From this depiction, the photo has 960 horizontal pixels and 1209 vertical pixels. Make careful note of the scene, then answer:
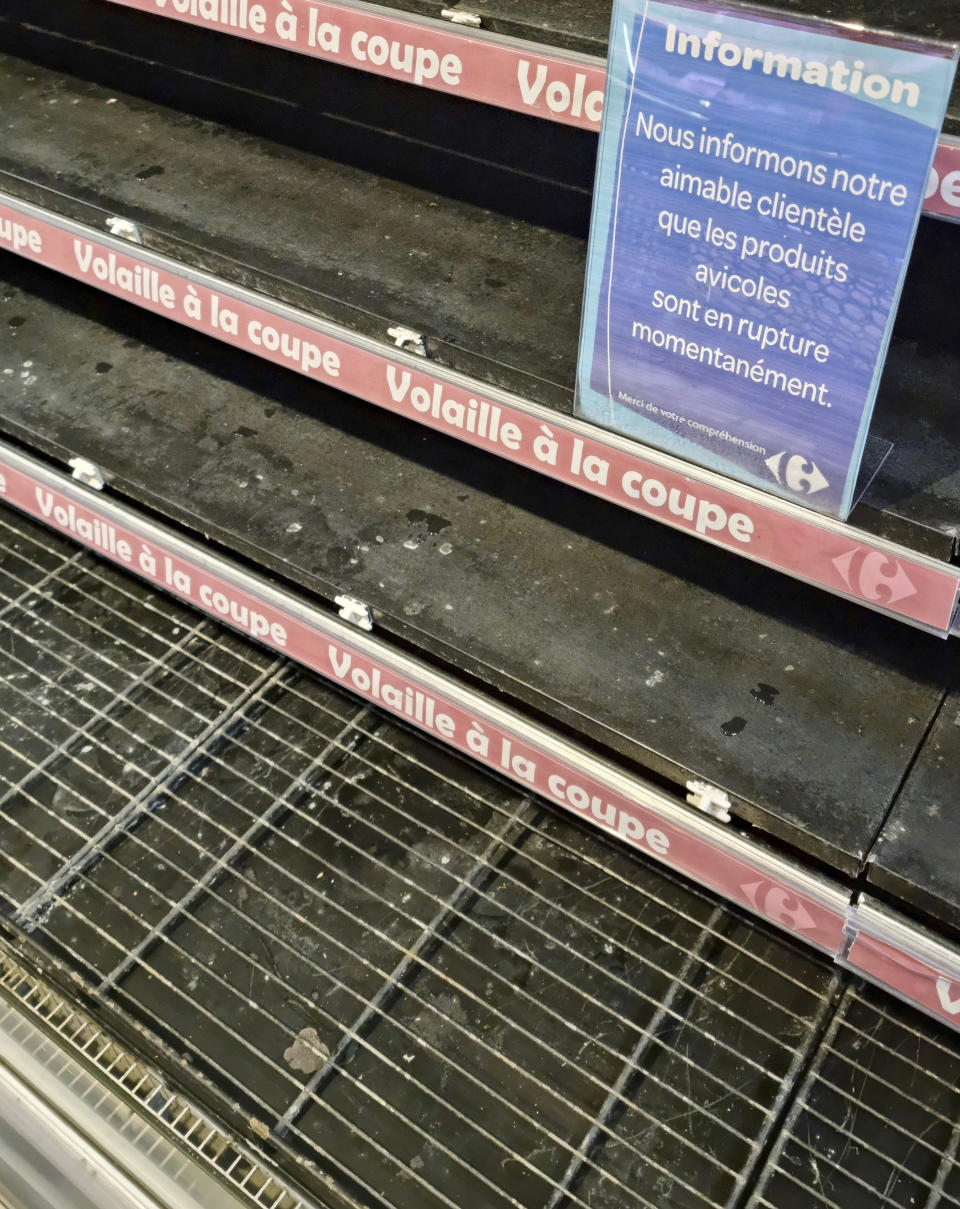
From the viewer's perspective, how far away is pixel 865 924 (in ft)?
3.94

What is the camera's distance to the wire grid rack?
1.25 metres

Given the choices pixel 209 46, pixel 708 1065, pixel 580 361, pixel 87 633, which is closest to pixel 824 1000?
pixel 708 1065

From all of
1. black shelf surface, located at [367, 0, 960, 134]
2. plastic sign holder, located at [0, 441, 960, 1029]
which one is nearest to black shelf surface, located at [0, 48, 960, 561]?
black shelf surface, located at [367, 0, 960, 134]

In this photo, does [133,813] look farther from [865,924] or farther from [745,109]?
[745,109]

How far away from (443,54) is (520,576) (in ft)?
2.00

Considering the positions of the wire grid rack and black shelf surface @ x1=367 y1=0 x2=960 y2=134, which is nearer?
black shelf surface @ x1=367 y1=0 x2=960 y2=134

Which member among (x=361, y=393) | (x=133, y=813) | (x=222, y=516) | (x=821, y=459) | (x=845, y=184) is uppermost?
(x=845, y=184)

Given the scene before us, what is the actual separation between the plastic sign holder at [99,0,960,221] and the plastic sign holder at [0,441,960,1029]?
2.14ft

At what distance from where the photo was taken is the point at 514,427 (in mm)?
1317

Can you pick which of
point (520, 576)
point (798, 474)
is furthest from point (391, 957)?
point (798, 474)

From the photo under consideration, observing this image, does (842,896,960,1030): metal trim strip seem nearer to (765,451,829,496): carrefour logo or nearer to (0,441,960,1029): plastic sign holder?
(0,441,960,1029): plastic sign holder

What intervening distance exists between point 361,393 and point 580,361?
0.39m

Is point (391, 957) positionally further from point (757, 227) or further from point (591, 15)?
point (591, 15)

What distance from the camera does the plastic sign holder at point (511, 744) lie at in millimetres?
1219
